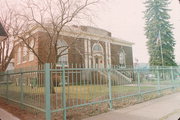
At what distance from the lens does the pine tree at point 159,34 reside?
23875mm

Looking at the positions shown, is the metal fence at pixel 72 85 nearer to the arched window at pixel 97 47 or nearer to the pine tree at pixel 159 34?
the arched window at pixel 97 47

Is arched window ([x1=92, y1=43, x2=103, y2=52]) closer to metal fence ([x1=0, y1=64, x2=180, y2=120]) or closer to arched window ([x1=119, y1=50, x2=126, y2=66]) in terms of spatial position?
arched window ([x1=119, y1=50, x2=126, y2=66])

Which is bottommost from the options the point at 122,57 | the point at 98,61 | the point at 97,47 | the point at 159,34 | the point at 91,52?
the point at 98,61

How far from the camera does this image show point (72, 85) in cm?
530

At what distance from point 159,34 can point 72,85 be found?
23558 millimetres

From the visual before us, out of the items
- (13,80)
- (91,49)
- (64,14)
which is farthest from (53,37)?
(91,49)

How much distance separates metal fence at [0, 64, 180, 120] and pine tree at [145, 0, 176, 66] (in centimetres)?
1504

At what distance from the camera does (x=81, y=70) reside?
5223 millimetres

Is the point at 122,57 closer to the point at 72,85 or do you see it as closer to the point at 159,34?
the point at 159,34

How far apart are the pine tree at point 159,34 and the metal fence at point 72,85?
15037 millimetres

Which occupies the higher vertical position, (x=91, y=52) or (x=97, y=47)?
(x=97, y=47)

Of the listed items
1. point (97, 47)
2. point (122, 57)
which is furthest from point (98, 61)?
point (122, 57)

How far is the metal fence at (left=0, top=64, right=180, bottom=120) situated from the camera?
4.51 m

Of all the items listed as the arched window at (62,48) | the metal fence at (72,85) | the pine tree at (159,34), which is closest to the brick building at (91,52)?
the arched window at (62,48)
